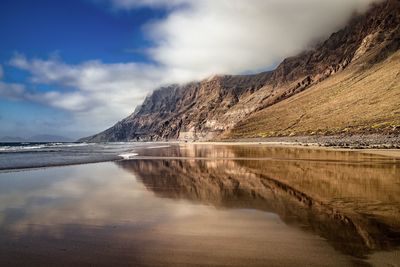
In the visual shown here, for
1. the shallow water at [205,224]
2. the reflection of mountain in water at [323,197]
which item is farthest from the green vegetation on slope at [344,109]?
the shallow water at [205,224]

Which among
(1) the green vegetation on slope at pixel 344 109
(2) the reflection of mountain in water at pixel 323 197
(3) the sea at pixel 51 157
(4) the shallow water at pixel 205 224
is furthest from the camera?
(1) the green vegetation on slope at pixel 344 109

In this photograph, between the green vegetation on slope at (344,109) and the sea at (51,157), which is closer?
the sea at (51,157)

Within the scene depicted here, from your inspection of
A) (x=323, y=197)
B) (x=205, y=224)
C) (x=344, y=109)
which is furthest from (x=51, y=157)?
(x=344, y=109)

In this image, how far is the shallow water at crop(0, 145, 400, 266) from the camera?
310 inches

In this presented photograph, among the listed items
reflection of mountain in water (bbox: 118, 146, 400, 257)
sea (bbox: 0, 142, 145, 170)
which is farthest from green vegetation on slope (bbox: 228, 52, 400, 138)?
reflection of mountain in water (bbox: 118, 146, 400, 257)

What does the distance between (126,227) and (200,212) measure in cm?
309

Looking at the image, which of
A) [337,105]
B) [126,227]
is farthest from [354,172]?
[337,105]

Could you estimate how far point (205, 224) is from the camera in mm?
10961

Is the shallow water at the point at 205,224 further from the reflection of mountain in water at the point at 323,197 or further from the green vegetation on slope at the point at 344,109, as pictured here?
the green vegetation on slope at the point at 344,109

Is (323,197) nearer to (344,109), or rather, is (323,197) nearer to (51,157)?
(51,157)

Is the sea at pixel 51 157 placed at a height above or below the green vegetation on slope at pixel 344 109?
below

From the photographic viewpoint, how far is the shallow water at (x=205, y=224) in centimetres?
788

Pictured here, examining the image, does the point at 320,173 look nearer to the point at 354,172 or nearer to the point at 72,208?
the point at 354,172

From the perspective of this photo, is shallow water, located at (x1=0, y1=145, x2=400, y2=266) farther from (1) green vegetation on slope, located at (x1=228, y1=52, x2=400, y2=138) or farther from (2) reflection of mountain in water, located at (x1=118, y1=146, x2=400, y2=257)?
(1) green vegetation on slope, located at (x1=228, y1=52, x2=400, y2=138)
